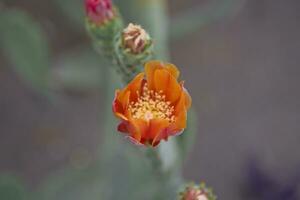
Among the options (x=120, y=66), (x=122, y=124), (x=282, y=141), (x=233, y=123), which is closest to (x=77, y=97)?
(x=233, y=123)

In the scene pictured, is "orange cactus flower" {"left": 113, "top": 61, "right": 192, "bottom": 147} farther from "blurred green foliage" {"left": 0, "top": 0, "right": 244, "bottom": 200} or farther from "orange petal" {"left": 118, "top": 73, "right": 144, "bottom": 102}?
"blurred green foliage" {"left": 0, "top": 0, "right": 244, "bottom": 200}

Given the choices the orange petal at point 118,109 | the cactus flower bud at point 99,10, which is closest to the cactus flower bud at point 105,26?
the cactus flower bud at point 99,10

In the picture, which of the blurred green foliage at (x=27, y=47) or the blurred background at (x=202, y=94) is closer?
the blurred green foliage at (x=27, y=47)

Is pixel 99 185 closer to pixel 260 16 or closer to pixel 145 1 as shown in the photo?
pixel 145 1

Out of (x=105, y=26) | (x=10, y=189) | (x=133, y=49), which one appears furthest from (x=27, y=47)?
(x=133, y=49)

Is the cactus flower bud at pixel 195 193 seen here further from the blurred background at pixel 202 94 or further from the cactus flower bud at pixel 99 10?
the blurred background at pixel 202 94

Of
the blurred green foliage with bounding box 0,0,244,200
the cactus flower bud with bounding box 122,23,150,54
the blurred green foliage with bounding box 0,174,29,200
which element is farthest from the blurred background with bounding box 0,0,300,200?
the cactus flower bud with bounding box 122,23,150,54
